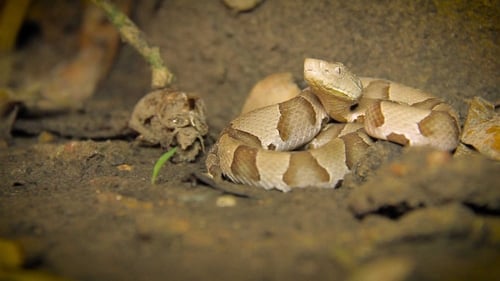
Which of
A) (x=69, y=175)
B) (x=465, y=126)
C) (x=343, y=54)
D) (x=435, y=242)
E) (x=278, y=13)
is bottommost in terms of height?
(x=69, y=175)

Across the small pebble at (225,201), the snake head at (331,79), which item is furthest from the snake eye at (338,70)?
the small pebble at (225,201)

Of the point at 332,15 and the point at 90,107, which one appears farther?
the point at 90,107

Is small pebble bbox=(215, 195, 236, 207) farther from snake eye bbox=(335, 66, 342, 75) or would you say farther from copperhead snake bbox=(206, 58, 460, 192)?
snake eye bbox=(335, 66, 342, 75)

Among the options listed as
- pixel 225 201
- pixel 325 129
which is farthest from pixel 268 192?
pixel 325 129

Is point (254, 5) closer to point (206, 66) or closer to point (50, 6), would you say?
point (206, 66)

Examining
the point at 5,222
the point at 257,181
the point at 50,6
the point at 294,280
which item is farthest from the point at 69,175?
the point at 50,6

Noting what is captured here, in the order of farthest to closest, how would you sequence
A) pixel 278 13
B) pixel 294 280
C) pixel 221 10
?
pixel 221 10 → pixel 278 13 → pixel 294 280

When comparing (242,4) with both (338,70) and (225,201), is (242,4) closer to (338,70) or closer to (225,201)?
(338,70)
